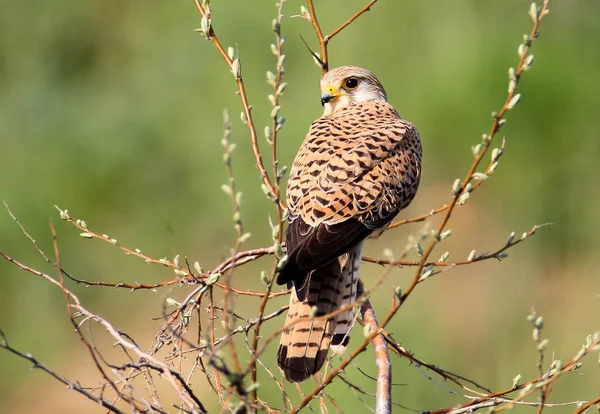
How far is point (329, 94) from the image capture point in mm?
4371

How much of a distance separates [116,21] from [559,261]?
5250mm

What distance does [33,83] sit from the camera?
942cm

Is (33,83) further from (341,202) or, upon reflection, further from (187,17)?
(341,202)

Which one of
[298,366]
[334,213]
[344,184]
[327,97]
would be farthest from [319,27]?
[298,366]

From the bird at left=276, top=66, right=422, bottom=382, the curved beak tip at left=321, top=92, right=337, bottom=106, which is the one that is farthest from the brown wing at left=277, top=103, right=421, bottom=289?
the curved beak tip at left=321, top=92, right=337, bottom=106

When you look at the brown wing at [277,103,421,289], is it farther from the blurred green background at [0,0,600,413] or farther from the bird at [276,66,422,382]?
the blurred green background at [0,0,600,413]

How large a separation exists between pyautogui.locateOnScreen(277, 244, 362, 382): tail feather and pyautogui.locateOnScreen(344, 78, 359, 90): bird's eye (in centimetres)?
107

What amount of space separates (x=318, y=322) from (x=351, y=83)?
4.75 ft

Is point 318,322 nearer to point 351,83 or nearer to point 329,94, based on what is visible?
point 329,94

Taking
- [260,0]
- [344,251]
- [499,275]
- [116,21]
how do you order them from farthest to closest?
[116,21]
[260,0]
[499,275]
[344,251]

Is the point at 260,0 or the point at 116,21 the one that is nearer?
the point at 260,0

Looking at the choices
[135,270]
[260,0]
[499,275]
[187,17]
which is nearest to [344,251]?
[499,275]

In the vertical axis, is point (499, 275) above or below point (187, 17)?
below

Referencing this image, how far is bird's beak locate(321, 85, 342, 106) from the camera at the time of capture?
4359 millimetres
